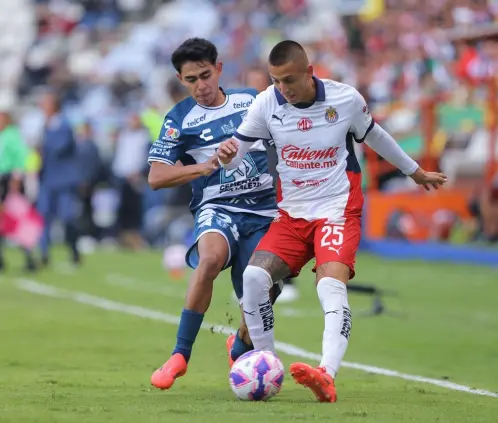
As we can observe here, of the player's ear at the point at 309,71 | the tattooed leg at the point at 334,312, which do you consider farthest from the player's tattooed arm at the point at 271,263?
the player's ear at the point at 309,71

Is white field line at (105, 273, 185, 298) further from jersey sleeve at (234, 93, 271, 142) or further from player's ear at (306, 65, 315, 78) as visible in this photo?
player's ear at (306, 65, 315, 78)

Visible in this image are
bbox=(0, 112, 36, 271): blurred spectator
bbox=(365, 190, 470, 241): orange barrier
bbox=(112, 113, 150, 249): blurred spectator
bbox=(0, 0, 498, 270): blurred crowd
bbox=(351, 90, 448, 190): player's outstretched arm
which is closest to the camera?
bbox=(351, 90, 448, 190): player's outstretched arm

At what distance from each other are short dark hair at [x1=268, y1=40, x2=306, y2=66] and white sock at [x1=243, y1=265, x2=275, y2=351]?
1.20m

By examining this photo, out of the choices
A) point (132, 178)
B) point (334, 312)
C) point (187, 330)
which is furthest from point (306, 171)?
point (132, 178)

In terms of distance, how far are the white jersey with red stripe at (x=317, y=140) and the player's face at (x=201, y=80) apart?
518 mm

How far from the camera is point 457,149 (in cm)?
2392

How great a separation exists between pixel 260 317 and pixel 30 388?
1.45 meters

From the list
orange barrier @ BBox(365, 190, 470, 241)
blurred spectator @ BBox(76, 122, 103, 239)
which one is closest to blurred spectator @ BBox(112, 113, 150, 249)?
Answer: blurred spectator @ BBox(76, 122, 103, 239)

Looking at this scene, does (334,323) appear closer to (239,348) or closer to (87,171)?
(239,348)

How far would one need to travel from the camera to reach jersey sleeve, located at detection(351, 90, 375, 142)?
24.9 ft

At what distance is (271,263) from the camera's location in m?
7.51

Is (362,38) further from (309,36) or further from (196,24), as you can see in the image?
(196,24)

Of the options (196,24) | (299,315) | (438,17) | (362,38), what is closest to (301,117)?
(299,315)

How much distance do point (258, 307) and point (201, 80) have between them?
1.52 meters
